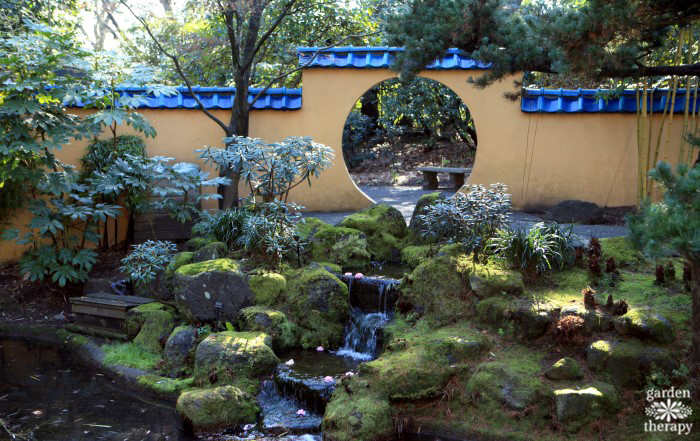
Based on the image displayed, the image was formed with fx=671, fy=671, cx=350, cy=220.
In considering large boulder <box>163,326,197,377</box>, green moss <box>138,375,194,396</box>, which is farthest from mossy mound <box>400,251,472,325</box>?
green moss <box>138,375,194,396</box>

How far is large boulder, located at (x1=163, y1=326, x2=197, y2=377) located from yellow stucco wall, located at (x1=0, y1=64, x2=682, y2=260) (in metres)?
4.38

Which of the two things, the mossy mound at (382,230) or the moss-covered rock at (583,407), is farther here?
the mossy mound at (382,230)

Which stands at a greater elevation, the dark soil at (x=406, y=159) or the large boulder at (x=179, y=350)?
the dark soil at (x=406, y=159)

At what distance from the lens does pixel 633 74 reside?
5551mm

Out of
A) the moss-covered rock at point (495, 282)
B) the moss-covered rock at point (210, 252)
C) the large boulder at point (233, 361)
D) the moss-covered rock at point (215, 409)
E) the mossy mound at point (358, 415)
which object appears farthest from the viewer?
the moss-covered rock at point (210, 252)

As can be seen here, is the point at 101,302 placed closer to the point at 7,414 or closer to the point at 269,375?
the point at 7,414

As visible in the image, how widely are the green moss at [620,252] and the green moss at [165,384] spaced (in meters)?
4.40

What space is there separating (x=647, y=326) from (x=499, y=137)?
18.2ft

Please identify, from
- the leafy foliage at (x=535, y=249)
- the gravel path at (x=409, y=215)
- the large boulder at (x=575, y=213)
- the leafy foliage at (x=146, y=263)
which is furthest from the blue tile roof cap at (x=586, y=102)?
the leafy foliage at (x=146, y=263)

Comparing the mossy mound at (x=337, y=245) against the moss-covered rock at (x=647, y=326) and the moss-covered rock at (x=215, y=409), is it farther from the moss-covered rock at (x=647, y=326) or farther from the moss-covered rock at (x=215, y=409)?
the moss-covered rock at (x=647, y=326)

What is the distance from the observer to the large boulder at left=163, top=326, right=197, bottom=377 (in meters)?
6.53

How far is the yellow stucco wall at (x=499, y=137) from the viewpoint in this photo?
405 inches

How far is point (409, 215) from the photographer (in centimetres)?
1095

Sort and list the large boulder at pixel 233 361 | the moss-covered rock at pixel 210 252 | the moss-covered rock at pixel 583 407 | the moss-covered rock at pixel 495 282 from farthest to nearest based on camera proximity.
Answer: the moss-covered rock at pixel 210 252
the moss-covered rock at pixel 495 282
the large boulder at pixel 233 361
the moss-covered rock at pixel 583 407
